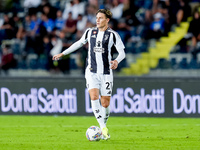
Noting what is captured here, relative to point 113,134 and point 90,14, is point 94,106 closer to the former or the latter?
point 113,134

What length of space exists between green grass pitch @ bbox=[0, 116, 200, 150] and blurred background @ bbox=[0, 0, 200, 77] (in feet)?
5.62

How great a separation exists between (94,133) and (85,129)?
7.90 ft

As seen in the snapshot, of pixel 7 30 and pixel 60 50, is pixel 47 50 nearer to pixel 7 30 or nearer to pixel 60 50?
pixel 60 50

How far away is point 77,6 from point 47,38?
5.34 feet

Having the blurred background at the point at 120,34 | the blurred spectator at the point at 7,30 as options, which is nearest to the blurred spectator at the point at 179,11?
the blurred background at the point at 120,34

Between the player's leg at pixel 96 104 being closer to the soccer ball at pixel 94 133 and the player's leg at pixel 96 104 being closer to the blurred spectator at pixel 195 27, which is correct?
the soccer ball at pixel 94 133

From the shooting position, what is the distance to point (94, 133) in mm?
8703

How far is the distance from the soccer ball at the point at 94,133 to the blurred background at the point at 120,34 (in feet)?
18.1

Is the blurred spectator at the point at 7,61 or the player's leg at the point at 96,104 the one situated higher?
the blurred spectator at the point at 7,61

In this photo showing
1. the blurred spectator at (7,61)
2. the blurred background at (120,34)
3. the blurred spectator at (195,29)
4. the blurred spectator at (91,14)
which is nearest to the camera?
the blurred background at (120,34)

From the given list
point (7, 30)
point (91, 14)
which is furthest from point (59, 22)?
point (7, 30)

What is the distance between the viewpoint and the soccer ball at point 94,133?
8.67m

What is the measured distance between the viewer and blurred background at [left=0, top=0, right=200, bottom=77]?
14164mm

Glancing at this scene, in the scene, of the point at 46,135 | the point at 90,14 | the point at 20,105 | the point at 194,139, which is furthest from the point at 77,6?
the point at 194,139
